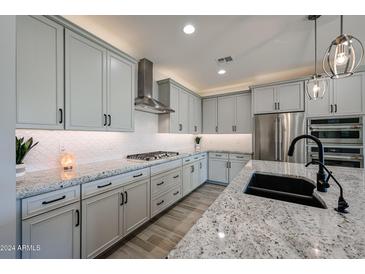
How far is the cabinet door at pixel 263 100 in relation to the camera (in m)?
3.37

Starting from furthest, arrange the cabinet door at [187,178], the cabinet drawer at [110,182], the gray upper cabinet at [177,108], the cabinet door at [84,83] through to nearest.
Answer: the gray upper cabinet at [177,108], the cabinet door at [187,178], the cabinet door at [84,83], the cabinet drawer at [110,182]

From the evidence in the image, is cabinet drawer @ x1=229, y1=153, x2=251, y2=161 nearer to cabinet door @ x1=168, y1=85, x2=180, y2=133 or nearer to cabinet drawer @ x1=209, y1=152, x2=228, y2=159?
cabinet drawer @ x1=209, y1=152, x2=228, y2=159

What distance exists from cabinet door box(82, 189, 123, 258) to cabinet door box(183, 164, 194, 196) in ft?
5.07

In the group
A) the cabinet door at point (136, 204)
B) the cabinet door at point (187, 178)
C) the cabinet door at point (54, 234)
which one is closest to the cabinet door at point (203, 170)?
the cabinet door at point (187, 178)

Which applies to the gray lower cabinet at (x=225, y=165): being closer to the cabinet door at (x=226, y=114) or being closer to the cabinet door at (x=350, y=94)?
the cabinet door at (x=226, y=114)

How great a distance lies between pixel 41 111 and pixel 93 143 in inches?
31.4

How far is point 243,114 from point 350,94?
73.9 inches

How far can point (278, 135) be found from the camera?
3.19 metres

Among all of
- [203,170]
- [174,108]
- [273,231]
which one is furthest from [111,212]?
[203,170]

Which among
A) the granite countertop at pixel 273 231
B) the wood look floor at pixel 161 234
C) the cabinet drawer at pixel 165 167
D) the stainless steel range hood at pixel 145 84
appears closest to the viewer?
the granite countertop at pixel 273 231

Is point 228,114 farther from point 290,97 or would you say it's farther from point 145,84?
point 145,84

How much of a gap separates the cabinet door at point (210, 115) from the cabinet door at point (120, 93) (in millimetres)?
2628
